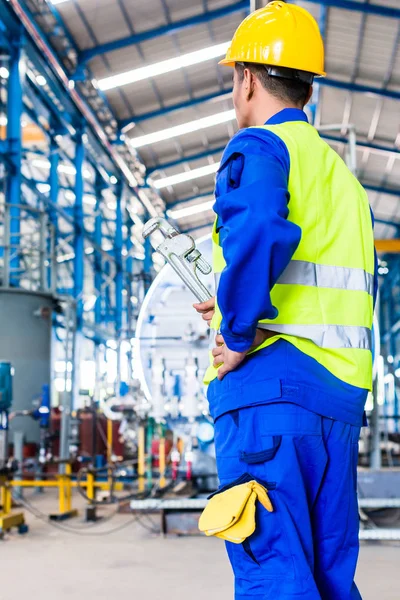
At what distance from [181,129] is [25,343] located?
951 cm

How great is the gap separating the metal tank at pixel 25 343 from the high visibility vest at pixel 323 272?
8.49 m

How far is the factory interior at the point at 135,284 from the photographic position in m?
5.12

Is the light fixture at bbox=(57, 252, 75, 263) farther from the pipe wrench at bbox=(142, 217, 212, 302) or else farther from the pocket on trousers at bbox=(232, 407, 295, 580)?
the pocket on trousers at bbox=(232, 407, 295, 580)

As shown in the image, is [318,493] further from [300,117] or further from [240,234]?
[300,117]

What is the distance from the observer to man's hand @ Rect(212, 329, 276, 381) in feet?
5.36

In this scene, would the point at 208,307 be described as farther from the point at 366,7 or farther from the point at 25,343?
the point at 366,7

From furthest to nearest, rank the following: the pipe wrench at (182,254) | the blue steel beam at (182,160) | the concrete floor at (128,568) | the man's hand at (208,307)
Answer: the blue steel beam at (182,160) < the concrete floor at (128,568) < the pipe wrench at (182,254) < the man's hand at (208,307)

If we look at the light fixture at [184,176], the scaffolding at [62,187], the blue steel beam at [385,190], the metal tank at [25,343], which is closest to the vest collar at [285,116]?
the scaffolding at [62,187]

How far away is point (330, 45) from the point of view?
48.2 feet

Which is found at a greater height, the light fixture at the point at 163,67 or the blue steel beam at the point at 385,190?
the light fixture at the point at 163,67

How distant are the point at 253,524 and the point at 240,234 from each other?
1.99 ft

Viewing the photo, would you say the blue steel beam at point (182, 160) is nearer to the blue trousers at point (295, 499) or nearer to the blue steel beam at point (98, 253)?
the blue steel beam at point (98, 253)

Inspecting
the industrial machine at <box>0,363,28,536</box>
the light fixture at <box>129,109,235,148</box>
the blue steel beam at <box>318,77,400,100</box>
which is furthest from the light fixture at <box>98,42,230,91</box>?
the industrial machine at <box>0,363,28,536</box>

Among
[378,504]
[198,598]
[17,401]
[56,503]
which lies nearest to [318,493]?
[198,598]
